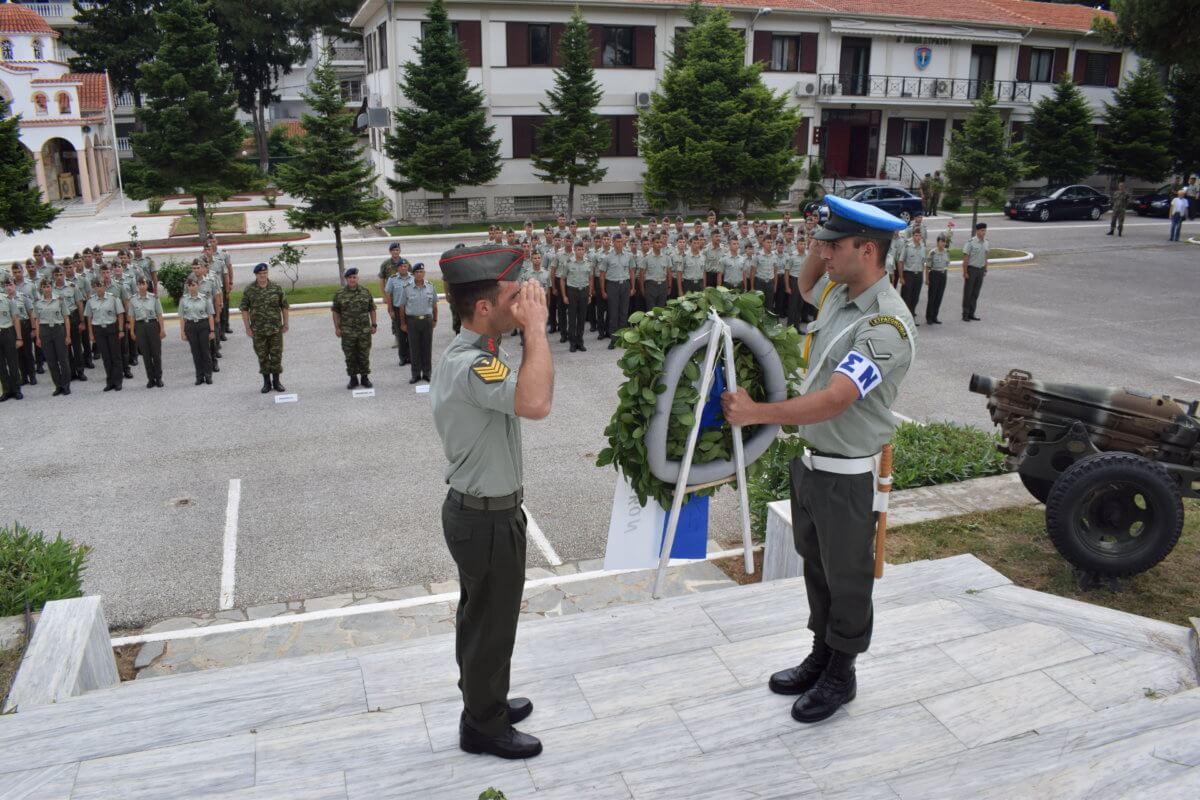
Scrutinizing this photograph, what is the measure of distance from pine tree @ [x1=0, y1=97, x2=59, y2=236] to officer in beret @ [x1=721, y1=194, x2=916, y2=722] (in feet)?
54.3

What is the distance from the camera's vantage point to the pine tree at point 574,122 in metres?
29.5

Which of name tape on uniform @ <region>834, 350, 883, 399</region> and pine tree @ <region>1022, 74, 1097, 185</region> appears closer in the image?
name tape on uniform @ <region>834, 350, 883, 399</region>

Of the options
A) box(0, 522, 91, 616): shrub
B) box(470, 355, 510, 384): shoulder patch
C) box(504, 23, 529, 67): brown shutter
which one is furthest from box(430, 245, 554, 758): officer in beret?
box(504, 23, 529, 67): brown shutter

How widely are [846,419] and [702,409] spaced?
2.59ft

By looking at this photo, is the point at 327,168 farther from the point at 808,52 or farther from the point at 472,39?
the point at 808,52

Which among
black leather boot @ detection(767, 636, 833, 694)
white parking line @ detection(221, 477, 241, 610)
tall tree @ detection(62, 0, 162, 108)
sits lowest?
white parking line @ detection(221, 477, 241, 610)

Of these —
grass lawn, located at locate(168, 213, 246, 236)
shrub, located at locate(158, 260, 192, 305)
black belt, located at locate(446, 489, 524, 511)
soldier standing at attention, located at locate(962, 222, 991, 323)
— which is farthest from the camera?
grass lawn, located at locate(168, 213, 246, 236)

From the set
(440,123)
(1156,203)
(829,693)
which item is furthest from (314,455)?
(1156,203)

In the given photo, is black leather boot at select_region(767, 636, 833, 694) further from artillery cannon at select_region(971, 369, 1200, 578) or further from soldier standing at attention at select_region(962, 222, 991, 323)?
soldier standing at attention at select_region(962, 222, 991, 323)

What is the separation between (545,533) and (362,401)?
5309mm

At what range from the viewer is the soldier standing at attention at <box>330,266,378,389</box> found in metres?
13.1

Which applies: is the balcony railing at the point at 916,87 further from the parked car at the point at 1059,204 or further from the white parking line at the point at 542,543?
the white parking line at the point at 542,543

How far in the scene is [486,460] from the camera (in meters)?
3.63

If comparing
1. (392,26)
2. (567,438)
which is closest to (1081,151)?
(392,26)
